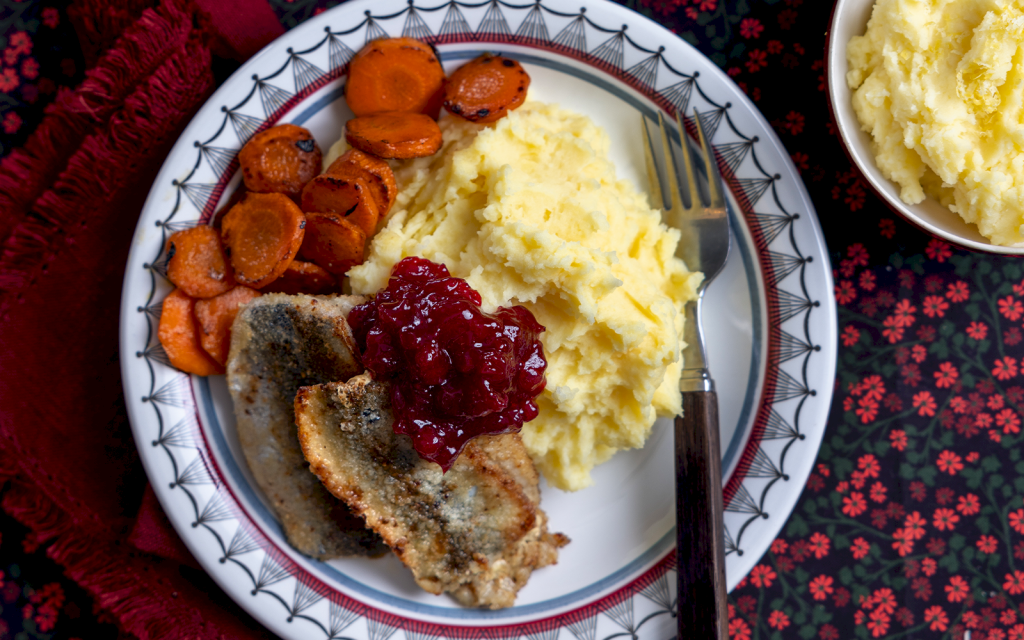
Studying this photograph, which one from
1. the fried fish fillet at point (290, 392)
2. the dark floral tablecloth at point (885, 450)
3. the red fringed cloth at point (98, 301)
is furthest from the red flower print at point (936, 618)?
the red fringed cloth at point (98, 301)

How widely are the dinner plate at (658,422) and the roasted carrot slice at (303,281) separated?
59cm

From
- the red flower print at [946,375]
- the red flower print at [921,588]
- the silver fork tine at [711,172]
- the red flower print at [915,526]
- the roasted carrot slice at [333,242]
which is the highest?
the roasted carrot slice at [333,242]

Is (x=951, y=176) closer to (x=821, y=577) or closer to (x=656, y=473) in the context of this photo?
(x=656, y=473)

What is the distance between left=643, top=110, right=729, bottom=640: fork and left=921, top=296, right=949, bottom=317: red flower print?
4.56 feet

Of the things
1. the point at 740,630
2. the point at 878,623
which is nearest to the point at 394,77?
the point at 740,630

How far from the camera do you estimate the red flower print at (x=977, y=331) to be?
11.3 ft

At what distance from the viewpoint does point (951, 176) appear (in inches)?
106

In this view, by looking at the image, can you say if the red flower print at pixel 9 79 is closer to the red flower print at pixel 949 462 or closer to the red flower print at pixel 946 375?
the red flower print at pixel 946 375

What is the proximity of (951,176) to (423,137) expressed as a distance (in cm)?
254

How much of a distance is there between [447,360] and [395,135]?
123 cm

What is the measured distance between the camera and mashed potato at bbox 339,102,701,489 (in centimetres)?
268

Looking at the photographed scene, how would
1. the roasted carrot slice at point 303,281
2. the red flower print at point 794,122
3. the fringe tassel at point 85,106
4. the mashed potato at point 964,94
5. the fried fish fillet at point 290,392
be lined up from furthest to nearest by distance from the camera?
1. the red flower print at point 794,122
2. the fringe tassel at point 85,106
3. the roasted carrot slice at point 303,281
4. the fried fish fillet at point 290,392
5. the mashed potato at point 964,94

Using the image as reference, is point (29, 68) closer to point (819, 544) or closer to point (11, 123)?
point (11, 123)

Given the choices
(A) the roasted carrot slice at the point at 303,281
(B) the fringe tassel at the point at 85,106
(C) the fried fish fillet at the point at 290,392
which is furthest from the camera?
(B) the fringe tassel at the point at 85,106
